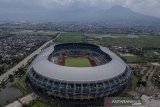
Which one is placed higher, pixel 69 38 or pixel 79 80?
pixel 79 80

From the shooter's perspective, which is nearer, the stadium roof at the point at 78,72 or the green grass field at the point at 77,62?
the stadium roof at the point at 78,72

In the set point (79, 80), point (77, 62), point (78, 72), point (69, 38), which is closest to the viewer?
point (79, 80)

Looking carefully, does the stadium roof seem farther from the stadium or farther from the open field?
the open field

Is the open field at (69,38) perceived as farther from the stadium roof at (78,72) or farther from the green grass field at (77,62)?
the stadium roof at (78,72)

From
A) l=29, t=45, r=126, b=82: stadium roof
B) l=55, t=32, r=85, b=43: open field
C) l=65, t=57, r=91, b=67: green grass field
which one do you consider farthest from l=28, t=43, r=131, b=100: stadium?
l=55, t=32, r=85, b=43: open field

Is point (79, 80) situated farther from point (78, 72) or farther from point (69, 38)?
point (69, 38)

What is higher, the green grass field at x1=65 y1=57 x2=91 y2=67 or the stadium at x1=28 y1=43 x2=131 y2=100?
the stadium at x1=28 y1=43 x2=131 y2=100

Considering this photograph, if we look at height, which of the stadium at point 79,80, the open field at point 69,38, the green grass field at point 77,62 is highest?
the stadium at point 79,80

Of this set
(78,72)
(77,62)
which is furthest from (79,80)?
(77,62)

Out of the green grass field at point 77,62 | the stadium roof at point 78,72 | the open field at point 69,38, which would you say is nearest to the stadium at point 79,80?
the stadium roof at point 78,72

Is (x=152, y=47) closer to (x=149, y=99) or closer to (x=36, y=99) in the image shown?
(x=149, y=99)
